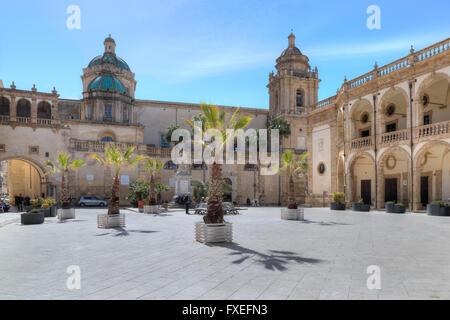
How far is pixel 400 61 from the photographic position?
2511cm

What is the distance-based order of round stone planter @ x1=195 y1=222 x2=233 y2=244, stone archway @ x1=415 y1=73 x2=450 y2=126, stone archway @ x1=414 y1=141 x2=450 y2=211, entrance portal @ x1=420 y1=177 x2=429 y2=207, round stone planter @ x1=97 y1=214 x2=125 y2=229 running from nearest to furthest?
round stone planter @ x1=195 y1=222 x2=233 y2=244, round stone planter @ x1=97 y1=214 x2=125 y2=229, stone archway @ x1=415 y1=73 x2=450 y2=126, stone archway @ x1=414 y1=141 x2=450 y2=211, entrance portal @ x1=420 y1=177 x2=429 y2=207

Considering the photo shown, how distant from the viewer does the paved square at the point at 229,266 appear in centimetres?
589

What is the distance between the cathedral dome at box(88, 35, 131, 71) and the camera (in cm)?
4834

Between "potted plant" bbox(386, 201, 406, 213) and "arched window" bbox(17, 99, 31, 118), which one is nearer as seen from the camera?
"potted plant" bbox(386, 201, 406, 213)

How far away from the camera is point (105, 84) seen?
1763 inches

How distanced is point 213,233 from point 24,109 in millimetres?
39022

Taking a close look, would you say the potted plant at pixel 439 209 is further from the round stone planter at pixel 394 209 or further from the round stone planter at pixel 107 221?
the round stone planter at pixel 107 221

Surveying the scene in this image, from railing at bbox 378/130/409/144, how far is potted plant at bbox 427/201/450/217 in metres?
5.44

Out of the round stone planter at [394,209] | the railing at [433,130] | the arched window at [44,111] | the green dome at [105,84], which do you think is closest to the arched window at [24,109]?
the arched window at [44,111]

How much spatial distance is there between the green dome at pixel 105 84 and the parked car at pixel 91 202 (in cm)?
1555

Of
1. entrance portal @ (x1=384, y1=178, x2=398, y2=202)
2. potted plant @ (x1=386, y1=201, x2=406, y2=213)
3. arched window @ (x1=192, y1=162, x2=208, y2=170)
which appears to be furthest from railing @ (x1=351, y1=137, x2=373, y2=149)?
arched window @ (x1=192, y1=162, x2=208, y2=170)

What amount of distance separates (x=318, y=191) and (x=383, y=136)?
1043 cm

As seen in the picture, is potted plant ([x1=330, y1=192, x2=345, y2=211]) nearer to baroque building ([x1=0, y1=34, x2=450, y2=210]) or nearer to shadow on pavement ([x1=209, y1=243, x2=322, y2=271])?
baroque building ([x1=0, y1=34, x2=450, y2=210])
